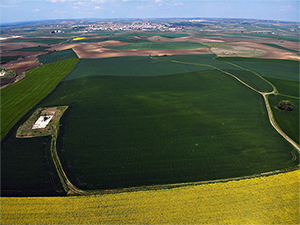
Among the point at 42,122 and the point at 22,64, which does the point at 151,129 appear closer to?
the point at 42,122

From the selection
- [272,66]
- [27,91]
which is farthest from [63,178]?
[272,66]

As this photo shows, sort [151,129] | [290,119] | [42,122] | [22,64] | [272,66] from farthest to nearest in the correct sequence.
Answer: [22,64], [272,66], [290,119], [42,122], [151,129]

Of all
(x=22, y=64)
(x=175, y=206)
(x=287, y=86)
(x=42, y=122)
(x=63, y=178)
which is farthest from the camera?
(x=22, y=64)

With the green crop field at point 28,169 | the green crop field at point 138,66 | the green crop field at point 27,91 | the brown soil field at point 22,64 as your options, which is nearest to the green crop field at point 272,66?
the green crop field at point 138,66

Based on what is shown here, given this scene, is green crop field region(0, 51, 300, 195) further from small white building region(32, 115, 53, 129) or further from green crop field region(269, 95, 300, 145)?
small white building region(32, 115, 53, 129)

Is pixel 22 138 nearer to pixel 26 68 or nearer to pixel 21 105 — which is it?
pixel 21 105

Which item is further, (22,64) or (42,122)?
(22,64)
